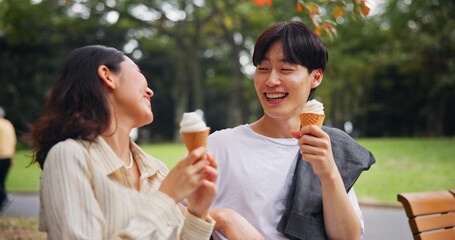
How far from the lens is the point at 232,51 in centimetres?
2786

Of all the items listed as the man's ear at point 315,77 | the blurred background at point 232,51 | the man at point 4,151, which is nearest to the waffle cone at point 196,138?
the man's ear at point 315,77

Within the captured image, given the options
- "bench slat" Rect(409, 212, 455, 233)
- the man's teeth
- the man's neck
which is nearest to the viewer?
the man's teeth

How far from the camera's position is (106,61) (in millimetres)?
1813

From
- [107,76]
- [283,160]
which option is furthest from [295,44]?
[107,76]

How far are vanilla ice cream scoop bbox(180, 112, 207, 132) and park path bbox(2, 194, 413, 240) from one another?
571 centimetres

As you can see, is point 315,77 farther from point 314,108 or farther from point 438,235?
point 438,235

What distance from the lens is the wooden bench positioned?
9.07 feet

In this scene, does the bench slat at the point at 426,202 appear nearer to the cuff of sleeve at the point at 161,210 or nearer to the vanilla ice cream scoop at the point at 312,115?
the vanilla ice cream scoop at the point at 312,115

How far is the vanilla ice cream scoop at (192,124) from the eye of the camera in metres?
1.74

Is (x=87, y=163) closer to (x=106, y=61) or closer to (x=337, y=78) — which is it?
(x=106, y=61)

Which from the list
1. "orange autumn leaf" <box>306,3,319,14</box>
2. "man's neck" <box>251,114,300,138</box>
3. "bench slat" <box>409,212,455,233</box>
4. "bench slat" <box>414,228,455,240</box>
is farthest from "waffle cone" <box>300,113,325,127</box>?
"orange autumn leaf" <box>306,3,319,14</box>

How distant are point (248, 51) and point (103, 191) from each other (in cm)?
2796

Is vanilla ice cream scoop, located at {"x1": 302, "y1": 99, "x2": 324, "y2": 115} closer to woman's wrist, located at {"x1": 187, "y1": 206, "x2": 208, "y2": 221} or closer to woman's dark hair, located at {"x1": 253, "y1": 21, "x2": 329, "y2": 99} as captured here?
woman's dark hair, located at {"x1": 253, "y1": 21, "x2": 329, "y2": 99}

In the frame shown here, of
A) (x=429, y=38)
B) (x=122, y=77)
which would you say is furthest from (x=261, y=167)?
(x=429, y=38)
